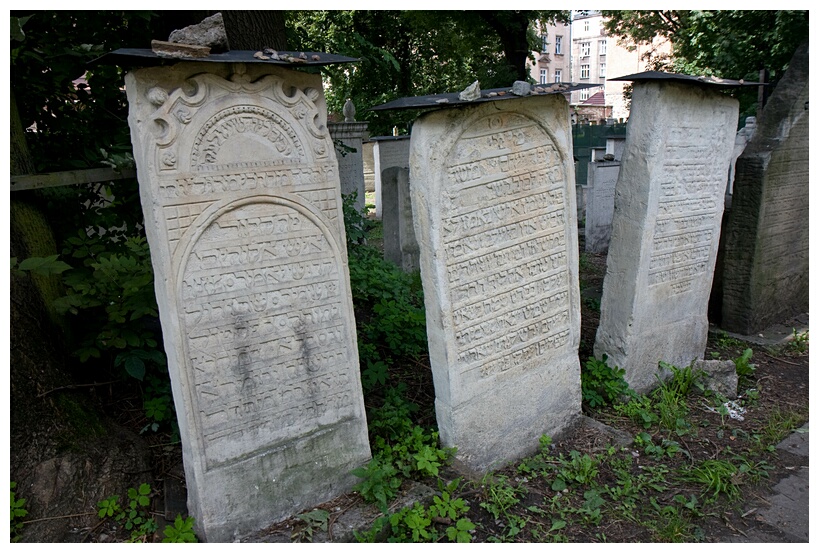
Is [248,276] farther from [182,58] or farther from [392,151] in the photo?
[392,151]

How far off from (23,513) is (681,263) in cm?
413

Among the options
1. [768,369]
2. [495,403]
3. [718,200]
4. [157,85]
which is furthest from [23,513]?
[768,369]

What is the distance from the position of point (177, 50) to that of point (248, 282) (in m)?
1.00

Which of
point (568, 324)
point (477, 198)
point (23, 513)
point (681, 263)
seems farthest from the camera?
point (681, 263)

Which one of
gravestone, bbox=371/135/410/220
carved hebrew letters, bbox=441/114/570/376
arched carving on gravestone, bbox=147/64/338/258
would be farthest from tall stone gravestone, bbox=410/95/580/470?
gravestone, bbox=371/135/410/220

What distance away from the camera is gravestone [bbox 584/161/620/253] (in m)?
9.02

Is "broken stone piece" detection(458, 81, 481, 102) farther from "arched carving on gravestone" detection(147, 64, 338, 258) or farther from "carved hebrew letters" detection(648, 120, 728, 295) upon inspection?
"carved hebrew letters" detection(648, 120, 728, 295)

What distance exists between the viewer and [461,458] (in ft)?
11.6

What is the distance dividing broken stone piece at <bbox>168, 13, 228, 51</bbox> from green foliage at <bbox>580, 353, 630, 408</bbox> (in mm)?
3067

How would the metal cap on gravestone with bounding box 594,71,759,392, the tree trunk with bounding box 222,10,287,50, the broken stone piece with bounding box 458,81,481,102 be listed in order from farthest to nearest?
the tree trunk with bounding box 222,10,287,50
the metal cap on gravestone with bounding box 594,71,759,392
the broken stone piece with bounding box 458,81,481,102

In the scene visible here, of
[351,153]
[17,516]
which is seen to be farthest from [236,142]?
[351,153]

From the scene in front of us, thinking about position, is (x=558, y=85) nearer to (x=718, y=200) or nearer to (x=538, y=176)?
(x=538, y=176)

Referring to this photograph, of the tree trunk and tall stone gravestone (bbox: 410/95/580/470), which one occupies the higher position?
the tree trunk

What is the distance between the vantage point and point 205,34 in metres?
2.67
